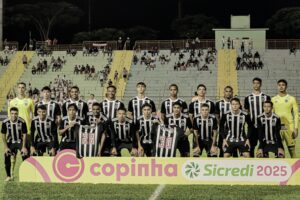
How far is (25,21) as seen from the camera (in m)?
60.2

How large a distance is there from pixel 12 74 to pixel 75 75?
13.6 ft

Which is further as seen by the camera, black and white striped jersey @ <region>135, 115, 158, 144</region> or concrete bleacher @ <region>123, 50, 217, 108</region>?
concrete bleacher @ <region>123, 50, 217, 108</region>

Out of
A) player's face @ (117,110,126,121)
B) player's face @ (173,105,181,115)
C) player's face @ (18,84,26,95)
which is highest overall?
player's face @ (18,84,26,95)

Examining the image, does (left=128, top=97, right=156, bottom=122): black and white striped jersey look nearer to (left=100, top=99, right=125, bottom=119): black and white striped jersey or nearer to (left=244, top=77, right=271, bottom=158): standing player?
(left=100, top=99, right=125, bottom=119): black and white striped jersey

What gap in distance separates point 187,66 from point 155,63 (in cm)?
223

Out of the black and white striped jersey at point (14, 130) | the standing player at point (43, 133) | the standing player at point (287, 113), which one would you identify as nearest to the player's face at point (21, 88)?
the standing player at point (43, 133)

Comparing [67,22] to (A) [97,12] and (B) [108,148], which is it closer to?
(A) [97,12]

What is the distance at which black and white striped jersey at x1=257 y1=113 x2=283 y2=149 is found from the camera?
980cm

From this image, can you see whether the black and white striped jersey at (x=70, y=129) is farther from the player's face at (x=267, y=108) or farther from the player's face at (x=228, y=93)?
the player's face at (x=267, y=108)

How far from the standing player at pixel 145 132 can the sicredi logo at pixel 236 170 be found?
1.27 metres

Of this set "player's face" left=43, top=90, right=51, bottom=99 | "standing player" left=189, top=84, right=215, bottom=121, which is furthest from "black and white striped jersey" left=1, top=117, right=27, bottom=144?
"standing player" left=189, top=84, right=215, bottom=121

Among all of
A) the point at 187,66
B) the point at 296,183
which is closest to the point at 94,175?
the point at 296,183

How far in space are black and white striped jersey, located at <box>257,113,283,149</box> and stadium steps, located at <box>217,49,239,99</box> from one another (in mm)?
23748

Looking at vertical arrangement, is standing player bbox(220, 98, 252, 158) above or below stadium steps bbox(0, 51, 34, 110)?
below
